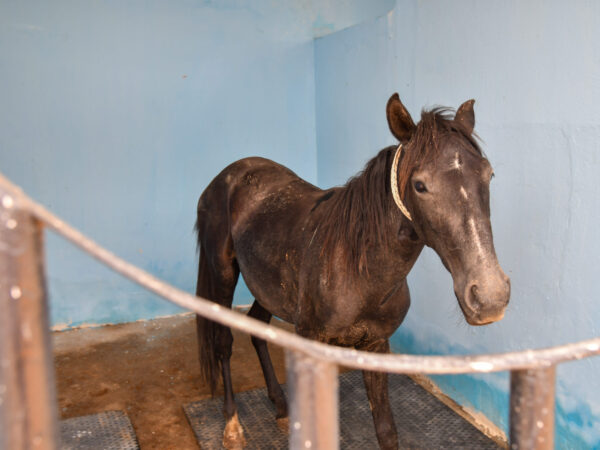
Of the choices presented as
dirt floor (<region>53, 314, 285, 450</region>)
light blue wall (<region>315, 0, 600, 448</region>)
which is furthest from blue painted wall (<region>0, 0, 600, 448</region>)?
dirt floor (<region>53, 314, 285, 450</region>)

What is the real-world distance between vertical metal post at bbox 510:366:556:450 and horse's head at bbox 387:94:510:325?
711 millimetres

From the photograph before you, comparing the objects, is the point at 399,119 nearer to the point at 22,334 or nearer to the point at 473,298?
the point at 473,298

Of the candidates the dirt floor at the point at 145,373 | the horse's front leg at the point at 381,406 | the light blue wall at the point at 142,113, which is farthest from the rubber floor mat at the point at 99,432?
the light blue wall at the point at 142,113

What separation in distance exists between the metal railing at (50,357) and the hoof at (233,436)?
211cm

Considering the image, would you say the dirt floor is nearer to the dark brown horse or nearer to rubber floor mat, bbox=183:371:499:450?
rubber floor mat, bbox=183:371:499:450

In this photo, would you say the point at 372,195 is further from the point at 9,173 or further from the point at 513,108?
the point at 9,173

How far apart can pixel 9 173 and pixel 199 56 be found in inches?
63.4

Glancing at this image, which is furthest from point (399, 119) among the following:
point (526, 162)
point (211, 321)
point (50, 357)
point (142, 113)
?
point (142, 113)

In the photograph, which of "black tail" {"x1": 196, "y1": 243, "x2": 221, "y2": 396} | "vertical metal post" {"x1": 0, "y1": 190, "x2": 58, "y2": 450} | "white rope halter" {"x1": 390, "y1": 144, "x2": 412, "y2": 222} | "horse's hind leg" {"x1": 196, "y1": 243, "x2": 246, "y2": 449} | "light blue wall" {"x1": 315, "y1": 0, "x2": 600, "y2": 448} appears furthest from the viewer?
"black tail" {"x1": 196, "y1": 243, "x2": 221, "y2": 396}

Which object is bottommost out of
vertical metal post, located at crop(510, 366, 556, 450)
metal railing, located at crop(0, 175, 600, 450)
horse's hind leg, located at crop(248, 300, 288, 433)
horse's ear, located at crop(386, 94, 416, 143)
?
horse's hind leg, located at crop(248, 300, 288, 433)

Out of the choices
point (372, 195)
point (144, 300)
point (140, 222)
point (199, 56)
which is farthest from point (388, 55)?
point (144, 300)

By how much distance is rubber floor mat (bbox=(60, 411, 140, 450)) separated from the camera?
248 centimetres

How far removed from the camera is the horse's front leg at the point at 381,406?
2.02 m

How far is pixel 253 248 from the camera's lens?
2.39 meters
